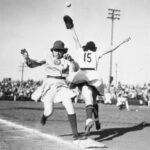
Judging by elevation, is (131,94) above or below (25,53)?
above

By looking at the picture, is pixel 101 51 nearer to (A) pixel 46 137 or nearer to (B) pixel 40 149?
(A) pixel 46 137

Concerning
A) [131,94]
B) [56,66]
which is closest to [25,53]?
[56,66]

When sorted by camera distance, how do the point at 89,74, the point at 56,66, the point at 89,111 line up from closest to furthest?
the point at 56,66
the point at 89,111
the point at 89,74

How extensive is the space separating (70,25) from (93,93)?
1.80 m

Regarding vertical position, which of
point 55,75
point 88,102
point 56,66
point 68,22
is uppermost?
point 68,22

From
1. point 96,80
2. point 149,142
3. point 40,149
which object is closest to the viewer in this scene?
point 40,149

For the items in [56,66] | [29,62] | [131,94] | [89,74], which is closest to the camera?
[29,62]

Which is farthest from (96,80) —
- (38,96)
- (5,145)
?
(5,145)

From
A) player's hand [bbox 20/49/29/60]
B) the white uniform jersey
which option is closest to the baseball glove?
the white uniform jersey

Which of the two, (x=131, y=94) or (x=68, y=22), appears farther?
(x=131, y=94)

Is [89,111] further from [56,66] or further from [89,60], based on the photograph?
[89,60]

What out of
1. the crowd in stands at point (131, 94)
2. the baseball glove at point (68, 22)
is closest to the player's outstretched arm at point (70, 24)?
the baseball glove at point (68, 22)

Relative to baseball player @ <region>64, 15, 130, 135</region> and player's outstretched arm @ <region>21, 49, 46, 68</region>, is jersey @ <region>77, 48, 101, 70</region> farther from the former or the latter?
player's outstretched arm @ <region>21, 49, 46, 68</region>

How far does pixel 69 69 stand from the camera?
7211 millimetres
